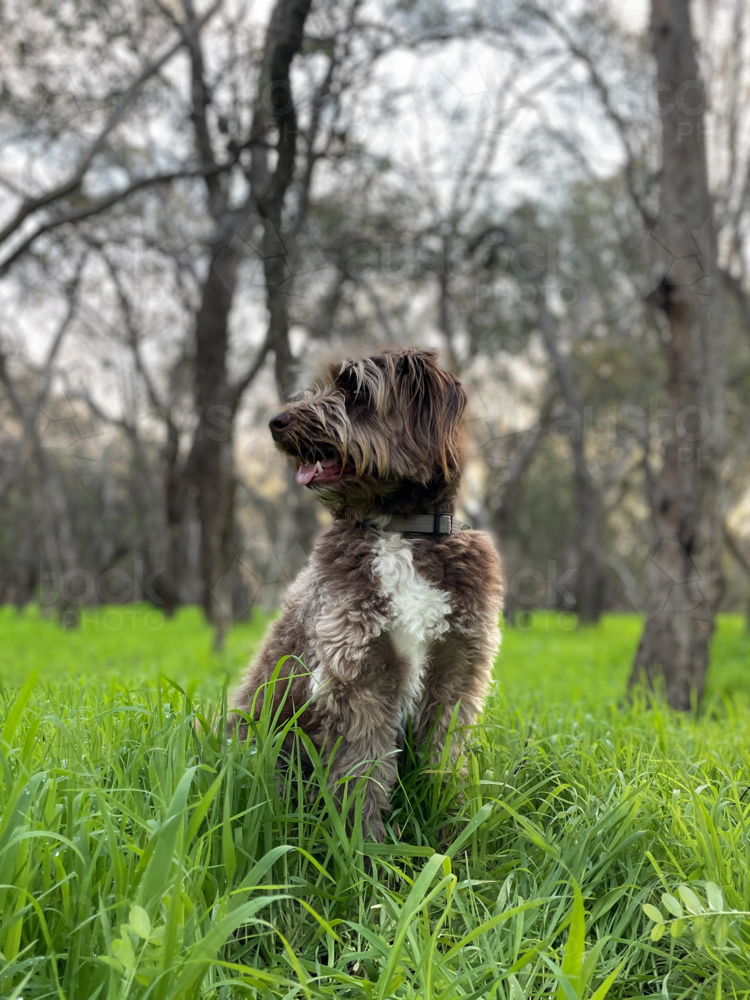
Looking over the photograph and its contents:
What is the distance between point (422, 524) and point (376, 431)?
1.24 feet

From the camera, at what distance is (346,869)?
7.91ft

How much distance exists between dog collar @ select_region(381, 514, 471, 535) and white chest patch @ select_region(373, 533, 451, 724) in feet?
0.34

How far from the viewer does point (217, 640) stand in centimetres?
934

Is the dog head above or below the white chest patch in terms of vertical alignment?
above

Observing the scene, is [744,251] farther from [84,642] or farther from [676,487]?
[84,642]

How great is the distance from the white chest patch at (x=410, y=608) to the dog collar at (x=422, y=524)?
0.11 m

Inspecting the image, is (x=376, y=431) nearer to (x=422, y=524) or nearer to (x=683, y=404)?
(x=422, y=524)

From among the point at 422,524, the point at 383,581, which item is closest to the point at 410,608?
the point at 383,581

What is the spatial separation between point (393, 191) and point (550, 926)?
589 inches

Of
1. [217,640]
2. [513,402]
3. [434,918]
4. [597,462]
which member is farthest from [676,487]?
[597,462]

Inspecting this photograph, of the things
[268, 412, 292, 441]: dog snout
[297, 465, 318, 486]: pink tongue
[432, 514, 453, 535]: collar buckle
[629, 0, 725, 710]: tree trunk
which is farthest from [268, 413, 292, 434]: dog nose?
[629, 0, 725, 710]: tree trunk

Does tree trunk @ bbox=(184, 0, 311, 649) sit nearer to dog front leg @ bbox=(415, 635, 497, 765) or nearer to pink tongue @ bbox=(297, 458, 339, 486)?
pink tongue @ bbox=(297, 458, 339, 486)

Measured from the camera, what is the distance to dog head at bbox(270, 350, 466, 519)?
2770mm

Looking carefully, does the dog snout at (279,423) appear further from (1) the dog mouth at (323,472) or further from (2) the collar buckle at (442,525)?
(2) the collar buckle at (442,525)
